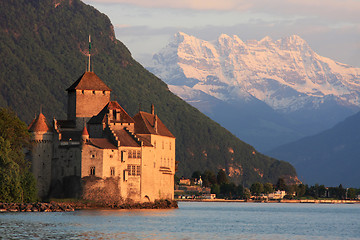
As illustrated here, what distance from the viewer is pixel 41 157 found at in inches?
5950

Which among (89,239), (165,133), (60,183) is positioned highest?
(165,133)

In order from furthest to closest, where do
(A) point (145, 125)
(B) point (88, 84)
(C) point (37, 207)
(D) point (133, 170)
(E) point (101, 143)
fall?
1. (B) point (88, 84)
2. (A) point (145, 125)
3. (D) point (133, 170)
4. (E) point (101, 143)
5. (C) point (37, 207)

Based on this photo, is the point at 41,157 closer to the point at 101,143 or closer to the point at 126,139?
the point at 101,143

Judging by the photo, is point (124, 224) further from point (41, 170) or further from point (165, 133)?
point (165, 133)

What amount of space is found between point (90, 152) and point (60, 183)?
32.4 ft

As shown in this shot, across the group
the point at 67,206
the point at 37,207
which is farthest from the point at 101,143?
the point at 37,207

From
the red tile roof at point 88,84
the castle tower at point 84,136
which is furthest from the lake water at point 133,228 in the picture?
the red tile roof at point 88,84

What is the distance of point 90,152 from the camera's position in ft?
471

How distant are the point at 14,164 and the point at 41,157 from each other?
2039cm

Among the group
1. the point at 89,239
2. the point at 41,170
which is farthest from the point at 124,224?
the point at 41,170

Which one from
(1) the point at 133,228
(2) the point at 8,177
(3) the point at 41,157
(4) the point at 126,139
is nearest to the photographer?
(1) the point at 133,228

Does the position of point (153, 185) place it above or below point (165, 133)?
below

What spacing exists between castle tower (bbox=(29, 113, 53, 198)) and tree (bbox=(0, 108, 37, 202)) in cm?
178

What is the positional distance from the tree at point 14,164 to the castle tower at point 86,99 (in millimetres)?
12668
